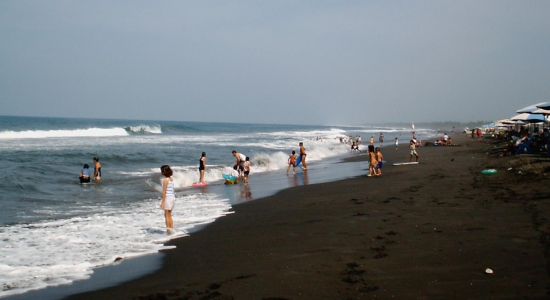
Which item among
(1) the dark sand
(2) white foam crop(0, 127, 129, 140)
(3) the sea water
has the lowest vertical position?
(3) the sea water

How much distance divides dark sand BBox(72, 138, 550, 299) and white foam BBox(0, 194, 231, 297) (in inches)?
33.0

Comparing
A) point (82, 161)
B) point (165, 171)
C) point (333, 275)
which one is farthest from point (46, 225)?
point (82, 161)

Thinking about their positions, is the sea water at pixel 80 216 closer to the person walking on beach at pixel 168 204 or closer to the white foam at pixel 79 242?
the white foam at pixel 79 242

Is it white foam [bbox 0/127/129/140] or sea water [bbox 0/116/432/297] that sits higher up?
white foam [bbox 0/127/129/140]

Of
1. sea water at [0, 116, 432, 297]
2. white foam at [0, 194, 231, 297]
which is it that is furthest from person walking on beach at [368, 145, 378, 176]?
white foam at [0, 194, 231, 297]

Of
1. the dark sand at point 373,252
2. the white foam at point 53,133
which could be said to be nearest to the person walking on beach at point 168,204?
the dark sand at point 373,252

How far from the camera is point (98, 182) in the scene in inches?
706

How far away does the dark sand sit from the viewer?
477 centimetres

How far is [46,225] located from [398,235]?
7.50 metres

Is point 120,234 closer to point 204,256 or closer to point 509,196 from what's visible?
point 204,256

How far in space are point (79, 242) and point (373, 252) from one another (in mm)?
5306

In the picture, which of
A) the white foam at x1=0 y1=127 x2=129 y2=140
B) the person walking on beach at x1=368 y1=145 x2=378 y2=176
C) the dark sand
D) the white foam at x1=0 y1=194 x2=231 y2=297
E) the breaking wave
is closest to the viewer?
the dark sand

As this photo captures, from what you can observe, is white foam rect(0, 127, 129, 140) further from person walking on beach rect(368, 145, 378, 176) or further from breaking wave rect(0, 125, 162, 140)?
person walking on beach rect(368, 145, 378, 176)

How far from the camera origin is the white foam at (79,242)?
6.20 meters
